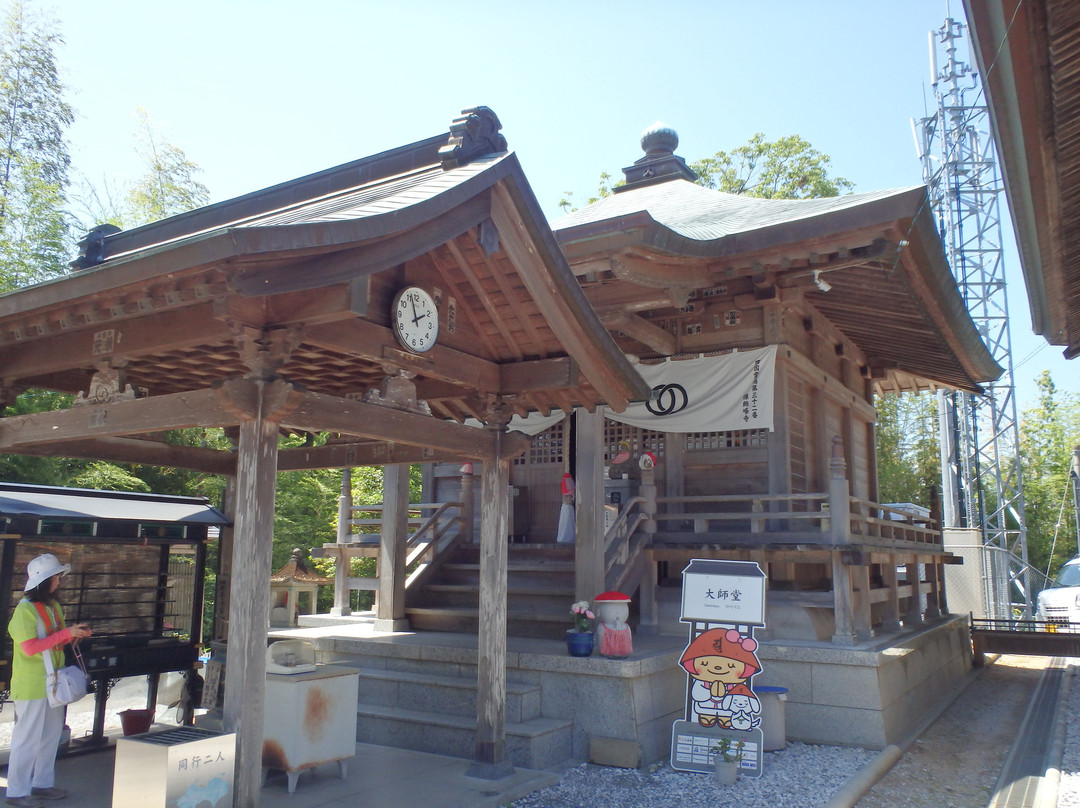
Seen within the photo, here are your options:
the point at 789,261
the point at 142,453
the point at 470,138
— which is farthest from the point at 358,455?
the point at 789,261

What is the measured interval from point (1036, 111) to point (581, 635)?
18.7 ft

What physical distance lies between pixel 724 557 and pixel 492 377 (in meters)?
4.34

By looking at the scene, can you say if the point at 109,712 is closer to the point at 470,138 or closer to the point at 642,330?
the point at 642,330

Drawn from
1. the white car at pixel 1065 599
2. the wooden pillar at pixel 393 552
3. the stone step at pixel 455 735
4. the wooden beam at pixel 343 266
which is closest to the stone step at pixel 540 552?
the wooden pillar at pixel 393 552

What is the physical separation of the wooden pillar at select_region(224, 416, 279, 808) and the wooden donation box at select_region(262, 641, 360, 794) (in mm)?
1188

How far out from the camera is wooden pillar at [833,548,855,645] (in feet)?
28.3

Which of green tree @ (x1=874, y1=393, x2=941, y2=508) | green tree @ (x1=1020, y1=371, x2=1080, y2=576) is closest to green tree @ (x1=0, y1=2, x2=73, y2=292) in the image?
green tree @ (x1=874, y1=393, x2=941, y2=508)

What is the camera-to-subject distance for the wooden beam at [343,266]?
463 centimetres

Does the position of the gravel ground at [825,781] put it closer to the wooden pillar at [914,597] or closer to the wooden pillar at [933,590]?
the wooden pillar at [914,597]

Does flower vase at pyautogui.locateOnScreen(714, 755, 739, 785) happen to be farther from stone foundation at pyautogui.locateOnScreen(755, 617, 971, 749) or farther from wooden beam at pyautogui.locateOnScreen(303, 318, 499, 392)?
wooden beam at pyautogui.locateOnScreen(303, 318, 499, 392)

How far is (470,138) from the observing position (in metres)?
6.07

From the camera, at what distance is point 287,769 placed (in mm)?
5930

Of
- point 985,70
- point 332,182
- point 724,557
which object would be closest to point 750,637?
point 724,557

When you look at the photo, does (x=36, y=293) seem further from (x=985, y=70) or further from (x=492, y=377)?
(x=985, y=70)
